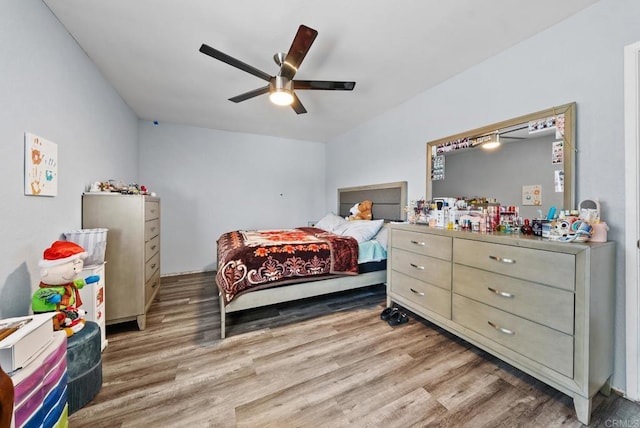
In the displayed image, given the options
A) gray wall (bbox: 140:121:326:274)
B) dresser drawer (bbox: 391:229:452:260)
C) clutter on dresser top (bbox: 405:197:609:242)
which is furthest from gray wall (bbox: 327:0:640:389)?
gray wall (bbox: 140:121:326:274)

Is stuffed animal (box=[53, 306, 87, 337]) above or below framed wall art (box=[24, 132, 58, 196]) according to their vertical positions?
below

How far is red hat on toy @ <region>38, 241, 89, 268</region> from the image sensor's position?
1.38m

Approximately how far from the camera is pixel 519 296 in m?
1.48

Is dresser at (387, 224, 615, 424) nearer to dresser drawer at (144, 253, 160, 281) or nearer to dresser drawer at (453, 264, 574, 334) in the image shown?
dresser drawer at (453, 264, 574, 334)

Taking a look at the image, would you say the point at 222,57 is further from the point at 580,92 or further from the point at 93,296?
the point at 580,92

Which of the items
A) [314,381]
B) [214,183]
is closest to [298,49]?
A: [314,381]

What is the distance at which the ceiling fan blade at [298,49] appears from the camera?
1.55 meters

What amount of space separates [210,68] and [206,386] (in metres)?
2.70

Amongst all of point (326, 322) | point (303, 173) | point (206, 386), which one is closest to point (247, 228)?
point (303, 173)

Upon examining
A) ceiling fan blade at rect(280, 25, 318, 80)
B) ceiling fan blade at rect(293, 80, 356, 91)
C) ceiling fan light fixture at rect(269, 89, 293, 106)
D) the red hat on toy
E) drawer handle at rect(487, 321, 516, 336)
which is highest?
ceiling fan blade at rect(280, 25, 318, 80)

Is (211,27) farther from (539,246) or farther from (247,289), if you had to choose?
(539,246)

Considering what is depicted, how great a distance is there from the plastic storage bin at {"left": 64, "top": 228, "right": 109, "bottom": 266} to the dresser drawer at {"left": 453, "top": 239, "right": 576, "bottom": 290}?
283cm

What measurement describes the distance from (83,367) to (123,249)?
1.03 m

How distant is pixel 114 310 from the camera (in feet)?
6.86
